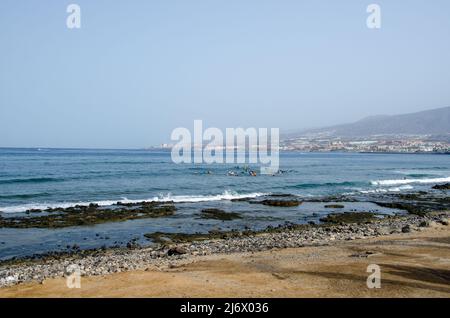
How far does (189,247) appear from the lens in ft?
58.8

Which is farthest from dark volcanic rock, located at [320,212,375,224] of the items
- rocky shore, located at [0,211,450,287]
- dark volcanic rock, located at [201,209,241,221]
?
dark volcanic rock, located at [201,209,241,221]

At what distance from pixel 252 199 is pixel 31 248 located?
2004cm

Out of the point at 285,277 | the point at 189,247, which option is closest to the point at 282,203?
the point at 189,247

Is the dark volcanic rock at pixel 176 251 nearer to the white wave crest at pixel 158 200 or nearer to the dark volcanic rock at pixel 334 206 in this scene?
the white wave crest at pixel 158 200

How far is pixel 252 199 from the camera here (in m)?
35.2

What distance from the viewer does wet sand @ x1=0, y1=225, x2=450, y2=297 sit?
1032 centimetres

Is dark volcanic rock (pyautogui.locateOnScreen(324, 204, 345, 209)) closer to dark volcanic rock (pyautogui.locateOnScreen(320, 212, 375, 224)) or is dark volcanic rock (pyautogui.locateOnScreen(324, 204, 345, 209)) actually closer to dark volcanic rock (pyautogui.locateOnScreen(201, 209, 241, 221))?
dark volcanic rock (pyautogui.locateOnScreen(320, 212, 375, 224))

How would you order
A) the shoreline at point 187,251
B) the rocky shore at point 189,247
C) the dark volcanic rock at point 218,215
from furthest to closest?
the dark volcanic rock at point 218,215 → the rocky shore at point 189,247 → the shoreline at point 187,251

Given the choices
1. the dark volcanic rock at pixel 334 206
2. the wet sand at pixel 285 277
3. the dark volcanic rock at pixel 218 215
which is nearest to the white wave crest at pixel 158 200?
the dark volcanic rock at pixel 218 215

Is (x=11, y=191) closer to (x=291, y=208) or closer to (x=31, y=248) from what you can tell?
(x=31, y=248)

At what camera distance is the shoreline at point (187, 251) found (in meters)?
13.7

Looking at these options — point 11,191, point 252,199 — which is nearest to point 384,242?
point 252,199

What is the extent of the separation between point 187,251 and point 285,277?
6023 mm

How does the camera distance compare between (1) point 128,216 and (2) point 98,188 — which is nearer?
(1) point 128,216
